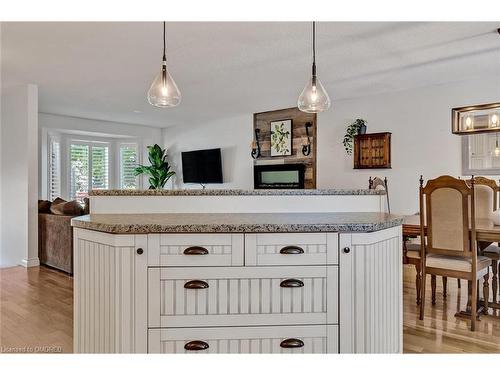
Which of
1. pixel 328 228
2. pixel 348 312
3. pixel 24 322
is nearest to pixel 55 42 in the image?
pixel 24 322

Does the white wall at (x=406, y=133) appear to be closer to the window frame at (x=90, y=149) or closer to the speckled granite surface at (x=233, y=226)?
the speckled granite surface at (x=233, y=226)

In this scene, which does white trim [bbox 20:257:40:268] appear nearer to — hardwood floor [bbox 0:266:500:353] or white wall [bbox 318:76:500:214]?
hardwood floor [bbox 0:266:500:353]

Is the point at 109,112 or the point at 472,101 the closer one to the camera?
the point at 472,101

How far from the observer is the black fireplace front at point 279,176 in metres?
6.45

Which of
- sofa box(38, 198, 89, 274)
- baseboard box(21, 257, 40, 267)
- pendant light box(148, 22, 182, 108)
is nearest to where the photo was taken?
pendant light box(148, 22, 182, 108)

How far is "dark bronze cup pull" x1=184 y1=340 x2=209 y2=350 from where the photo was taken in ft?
5.98

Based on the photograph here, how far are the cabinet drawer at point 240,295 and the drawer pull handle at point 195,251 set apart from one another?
0.08 metres

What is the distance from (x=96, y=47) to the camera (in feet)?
11.6

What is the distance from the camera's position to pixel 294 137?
21.5 ft

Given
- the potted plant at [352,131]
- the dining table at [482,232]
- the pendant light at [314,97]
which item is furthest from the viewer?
the potted plant at [352,131]

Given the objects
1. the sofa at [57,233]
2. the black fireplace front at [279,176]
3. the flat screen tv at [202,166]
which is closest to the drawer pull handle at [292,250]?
the sofa at [57,233]

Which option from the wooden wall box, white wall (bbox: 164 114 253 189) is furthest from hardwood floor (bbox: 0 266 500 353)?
white wall (bbox: 164 114 253 189)
